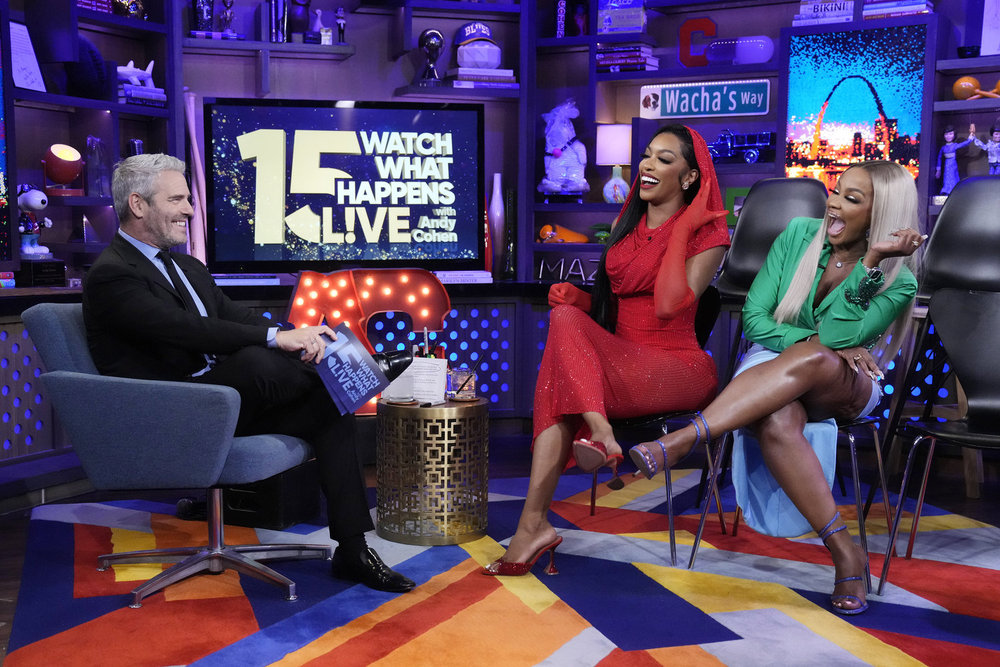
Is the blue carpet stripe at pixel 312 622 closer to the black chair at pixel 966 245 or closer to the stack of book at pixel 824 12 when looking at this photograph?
the black chair at pixel 966 245

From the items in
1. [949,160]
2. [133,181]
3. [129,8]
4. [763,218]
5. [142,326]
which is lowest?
[142,326]

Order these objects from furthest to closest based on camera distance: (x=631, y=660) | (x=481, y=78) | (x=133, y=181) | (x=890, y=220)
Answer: (x=481, y=78) → (x=890, y=220) → (x=133, y=181) → (x=631, y=660)

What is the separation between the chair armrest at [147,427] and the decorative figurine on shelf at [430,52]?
2.81m

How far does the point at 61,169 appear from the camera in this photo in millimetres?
4062

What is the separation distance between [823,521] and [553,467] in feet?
2.42

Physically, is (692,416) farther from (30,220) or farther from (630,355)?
(30,220)

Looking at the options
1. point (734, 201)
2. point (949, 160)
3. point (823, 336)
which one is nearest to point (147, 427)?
point (823, 336)

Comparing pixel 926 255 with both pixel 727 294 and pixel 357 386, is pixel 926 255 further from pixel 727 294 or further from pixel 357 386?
pixel 357 386

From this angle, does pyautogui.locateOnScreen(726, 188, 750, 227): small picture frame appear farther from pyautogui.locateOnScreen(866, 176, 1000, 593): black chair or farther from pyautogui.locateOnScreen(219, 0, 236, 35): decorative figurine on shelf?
pyautogui.locateOnScreen(219, 0, 236, 35): decorative figurine on shelf

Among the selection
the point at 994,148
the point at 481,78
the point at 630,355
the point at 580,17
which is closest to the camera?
the point at 630,355

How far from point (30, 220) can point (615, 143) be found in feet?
8.75

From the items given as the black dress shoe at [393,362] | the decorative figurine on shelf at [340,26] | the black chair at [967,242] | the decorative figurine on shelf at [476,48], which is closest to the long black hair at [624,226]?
the black dress shoe at [393,362]

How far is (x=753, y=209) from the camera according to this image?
364cm

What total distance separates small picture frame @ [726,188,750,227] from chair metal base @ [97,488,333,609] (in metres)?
2.69
